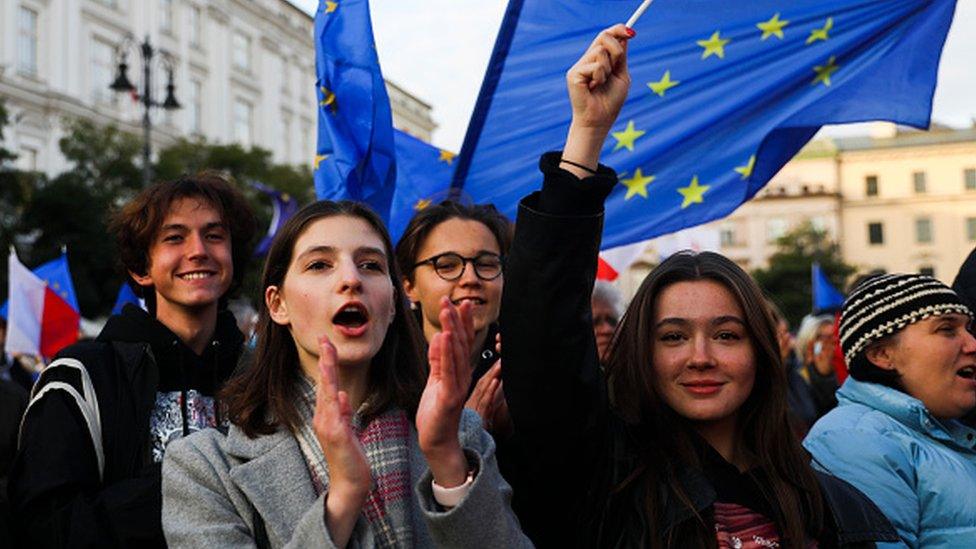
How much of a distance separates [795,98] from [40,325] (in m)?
7.96

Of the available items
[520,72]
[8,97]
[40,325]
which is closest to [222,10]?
[8,97]

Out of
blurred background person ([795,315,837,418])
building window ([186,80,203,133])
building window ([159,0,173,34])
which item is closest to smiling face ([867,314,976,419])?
blurred background person ([795,315,837,418])

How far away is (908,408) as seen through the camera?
10.6ft

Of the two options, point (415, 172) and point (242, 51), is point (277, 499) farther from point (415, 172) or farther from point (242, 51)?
point (242, 51)

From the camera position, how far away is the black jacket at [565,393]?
89.2 inches

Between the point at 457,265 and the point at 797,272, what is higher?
the point at 797,272

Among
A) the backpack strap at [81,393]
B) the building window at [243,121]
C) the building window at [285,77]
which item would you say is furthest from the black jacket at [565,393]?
the building window at [285,77]

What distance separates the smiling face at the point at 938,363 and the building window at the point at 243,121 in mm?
49688

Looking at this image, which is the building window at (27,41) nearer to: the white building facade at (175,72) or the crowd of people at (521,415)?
the white building facade at (175,72)

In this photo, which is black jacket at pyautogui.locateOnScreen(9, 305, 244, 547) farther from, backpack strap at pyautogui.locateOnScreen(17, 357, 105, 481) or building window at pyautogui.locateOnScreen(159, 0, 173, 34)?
building window at pyautogui.locateOnScreen(159, 0, 173, 34)

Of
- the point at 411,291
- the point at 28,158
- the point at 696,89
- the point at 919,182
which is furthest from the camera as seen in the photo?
the point at 919,182

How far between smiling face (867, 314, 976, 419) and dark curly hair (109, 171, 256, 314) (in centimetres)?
199

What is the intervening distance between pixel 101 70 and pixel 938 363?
42.1 meters

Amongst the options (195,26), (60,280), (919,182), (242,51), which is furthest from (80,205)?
(919,182)
